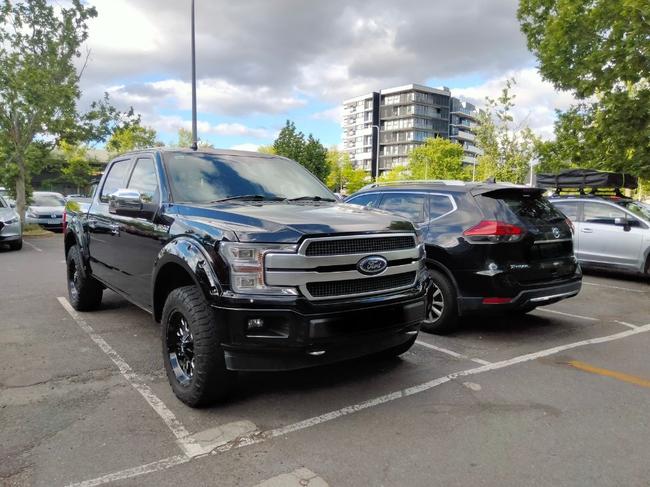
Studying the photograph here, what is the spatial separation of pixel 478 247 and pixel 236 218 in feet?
9.40

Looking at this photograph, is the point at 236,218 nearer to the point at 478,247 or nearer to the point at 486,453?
the point at 486,453

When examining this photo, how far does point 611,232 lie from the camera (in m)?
10.0

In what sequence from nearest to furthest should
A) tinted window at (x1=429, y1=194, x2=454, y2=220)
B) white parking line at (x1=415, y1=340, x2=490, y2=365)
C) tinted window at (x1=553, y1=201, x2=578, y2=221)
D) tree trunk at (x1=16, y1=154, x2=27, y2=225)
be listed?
white parking line at (x1=415, y1=340, x2=490, y2=365) < tinted window at (x1=429, y1=194, x2=454, y2=220) < tinted window at (x1=553, y1=201, x2=578, y2=221) < tree trunk at (x1=16, y1=154, x2=27, y2=225)

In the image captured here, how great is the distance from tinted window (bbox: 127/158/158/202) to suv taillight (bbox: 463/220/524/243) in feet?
10.7

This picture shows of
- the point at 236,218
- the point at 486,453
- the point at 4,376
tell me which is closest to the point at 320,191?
the point at 236,218

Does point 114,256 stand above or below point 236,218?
below

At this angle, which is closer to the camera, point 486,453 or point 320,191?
point 486,453

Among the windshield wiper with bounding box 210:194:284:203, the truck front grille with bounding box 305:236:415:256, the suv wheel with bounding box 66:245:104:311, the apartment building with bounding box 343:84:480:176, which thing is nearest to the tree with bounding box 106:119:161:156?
the suv wheel with bounding box 66:245:104:311

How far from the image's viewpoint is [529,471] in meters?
2.91

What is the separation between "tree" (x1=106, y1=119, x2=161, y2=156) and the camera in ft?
68.4

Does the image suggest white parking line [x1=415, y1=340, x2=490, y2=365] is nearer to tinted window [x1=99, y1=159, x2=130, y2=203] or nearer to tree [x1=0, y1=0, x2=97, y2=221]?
tinted window [x1=99, y1=159, x2=130, y2=203]

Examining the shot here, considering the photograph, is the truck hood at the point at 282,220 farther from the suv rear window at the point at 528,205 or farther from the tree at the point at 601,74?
the tree at the point at 601,74

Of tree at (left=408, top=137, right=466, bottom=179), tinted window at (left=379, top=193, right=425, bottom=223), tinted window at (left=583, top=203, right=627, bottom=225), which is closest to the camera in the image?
tinted window at (left=379, top=193, right=425, bottom=223)

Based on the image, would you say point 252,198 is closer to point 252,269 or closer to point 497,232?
point 252,269
